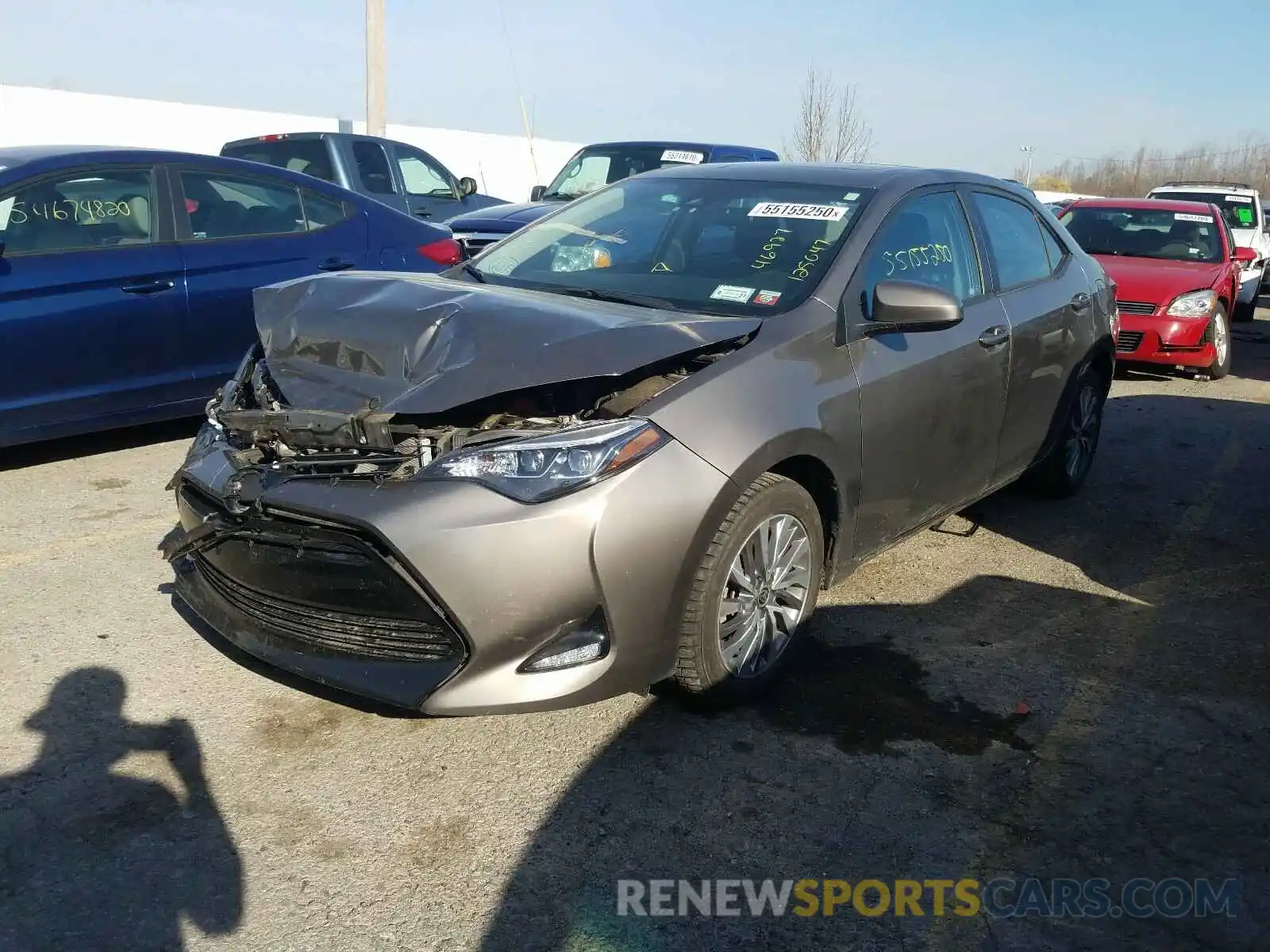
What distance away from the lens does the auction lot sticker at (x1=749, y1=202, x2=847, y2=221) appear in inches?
162

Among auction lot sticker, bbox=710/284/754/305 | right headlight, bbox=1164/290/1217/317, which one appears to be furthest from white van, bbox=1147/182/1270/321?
auction lot sticker, bbox=710/284/754/305

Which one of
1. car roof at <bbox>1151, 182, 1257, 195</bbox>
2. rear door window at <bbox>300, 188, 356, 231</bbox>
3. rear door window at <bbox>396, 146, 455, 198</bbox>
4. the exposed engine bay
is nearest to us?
the exposed engine bay

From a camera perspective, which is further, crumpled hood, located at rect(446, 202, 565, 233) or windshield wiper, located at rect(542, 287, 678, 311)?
crumpled hood, located at rect(446, 202, 565, 233)

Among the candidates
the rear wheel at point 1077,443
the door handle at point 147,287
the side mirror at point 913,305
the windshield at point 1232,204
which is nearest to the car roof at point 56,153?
the door handle at point 147,287

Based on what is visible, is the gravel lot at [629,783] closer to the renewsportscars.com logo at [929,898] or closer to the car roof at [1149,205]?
the renewsportscars.com logo at [929,898]

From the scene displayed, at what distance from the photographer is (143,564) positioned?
14.8ft

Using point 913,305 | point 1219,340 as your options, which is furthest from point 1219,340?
point 913,305

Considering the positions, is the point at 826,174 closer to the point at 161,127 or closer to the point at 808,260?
the point at 808,260

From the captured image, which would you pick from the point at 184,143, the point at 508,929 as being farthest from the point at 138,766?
the point at 184,143

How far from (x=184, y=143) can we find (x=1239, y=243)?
57.1 ft

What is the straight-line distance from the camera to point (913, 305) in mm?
3732

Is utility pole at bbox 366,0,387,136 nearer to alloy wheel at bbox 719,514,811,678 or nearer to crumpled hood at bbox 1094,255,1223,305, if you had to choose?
crumpled hood at bbox 1094,255,1223,305

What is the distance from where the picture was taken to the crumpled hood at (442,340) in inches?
122

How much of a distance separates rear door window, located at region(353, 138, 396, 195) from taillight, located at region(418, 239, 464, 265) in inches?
194
